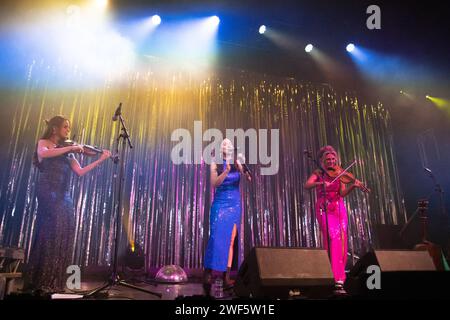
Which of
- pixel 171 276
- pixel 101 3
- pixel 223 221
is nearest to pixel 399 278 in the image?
pixel 223 221

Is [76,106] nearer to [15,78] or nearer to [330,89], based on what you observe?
[15,78]

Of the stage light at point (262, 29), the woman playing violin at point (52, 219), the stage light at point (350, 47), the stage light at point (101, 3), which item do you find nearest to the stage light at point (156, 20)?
the stage light at point (101, 3)

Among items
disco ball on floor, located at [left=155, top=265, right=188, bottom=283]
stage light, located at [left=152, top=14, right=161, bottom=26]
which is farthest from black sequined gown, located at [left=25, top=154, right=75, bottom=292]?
stage light, located at [left=152, top=14, right=161, bottom=26]

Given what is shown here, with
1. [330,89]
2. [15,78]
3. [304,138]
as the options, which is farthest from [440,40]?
[15,78]

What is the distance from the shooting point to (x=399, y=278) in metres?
2.07

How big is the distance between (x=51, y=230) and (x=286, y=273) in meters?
2.47

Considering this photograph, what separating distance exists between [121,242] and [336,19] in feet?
16.7

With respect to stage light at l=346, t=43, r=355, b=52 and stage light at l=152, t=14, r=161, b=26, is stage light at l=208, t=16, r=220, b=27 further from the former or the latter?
stage light at l=346, t=43, r=355, b=52

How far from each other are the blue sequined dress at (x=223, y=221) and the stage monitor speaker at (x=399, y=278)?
132 cm

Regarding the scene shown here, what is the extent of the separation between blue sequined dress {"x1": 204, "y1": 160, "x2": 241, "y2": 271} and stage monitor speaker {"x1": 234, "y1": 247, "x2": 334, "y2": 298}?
0.86 meters

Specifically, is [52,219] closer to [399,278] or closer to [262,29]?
[399,278]
